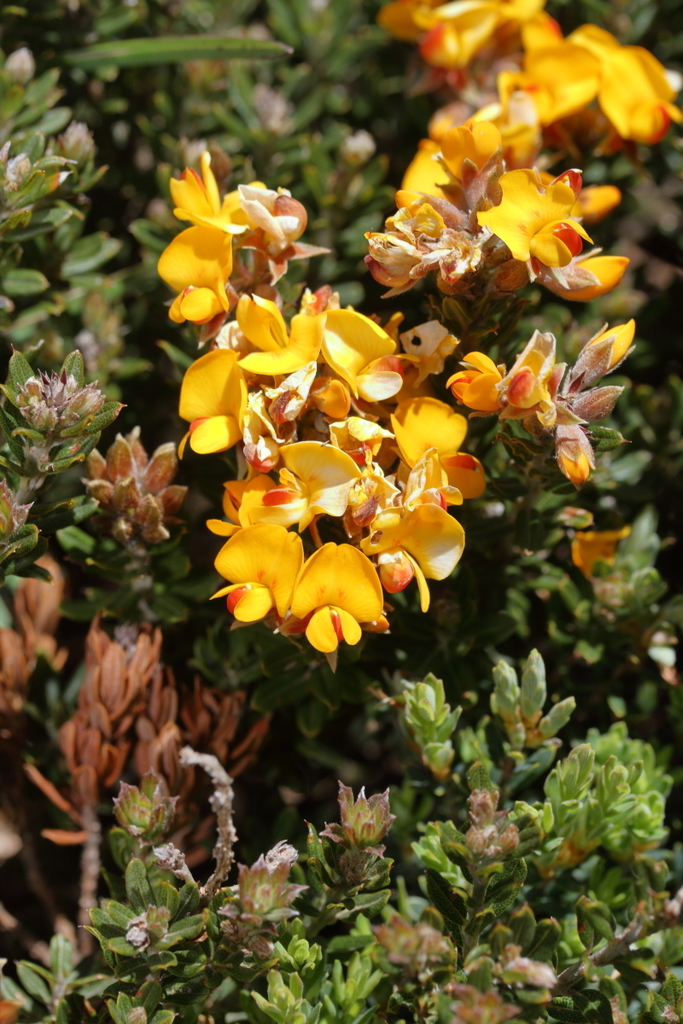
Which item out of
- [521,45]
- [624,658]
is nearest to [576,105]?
[521,45]

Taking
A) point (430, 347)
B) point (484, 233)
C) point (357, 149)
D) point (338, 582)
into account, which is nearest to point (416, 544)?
point (338, 582)

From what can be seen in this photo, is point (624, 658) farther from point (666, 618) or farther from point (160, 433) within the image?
point (160, 433)

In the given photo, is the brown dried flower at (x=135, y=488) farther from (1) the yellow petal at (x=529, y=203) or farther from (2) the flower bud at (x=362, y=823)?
(1) the yellow petal at (x=529, y=203)

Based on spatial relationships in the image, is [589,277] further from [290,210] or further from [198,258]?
[198,258]

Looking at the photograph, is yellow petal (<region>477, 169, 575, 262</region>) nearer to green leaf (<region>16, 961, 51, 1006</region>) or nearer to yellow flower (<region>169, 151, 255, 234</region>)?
yellow flower (<region>169, 151, 255, 234</region>)

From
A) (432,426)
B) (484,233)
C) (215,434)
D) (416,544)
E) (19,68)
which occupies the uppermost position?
(19,68)

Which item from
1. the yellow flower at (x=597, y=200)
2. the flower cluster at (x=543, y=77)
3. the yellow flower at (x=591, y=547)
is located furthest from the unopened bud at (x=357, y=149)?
the yellow flower at (x=591, y=547)

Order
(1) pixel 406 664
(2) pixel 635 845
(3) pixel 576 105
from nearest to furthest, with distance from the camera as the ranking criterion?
(2) pixel 635 845 → (1) pixel 406 664 → (3) pixel 576 105
